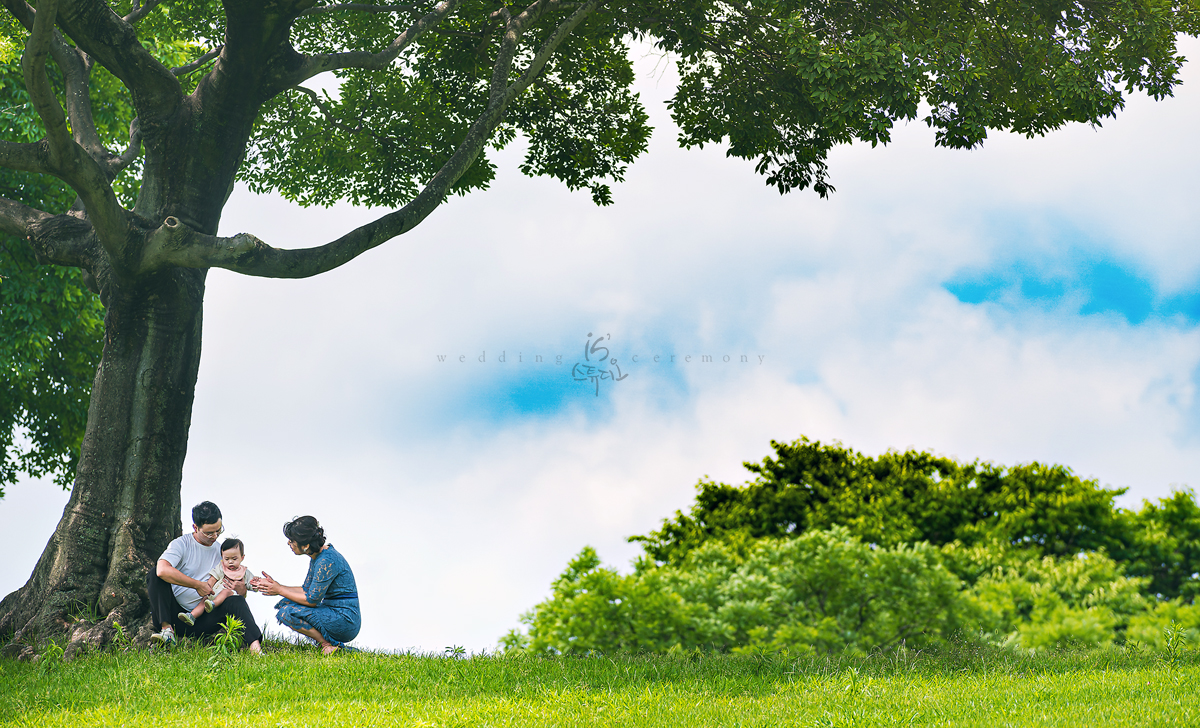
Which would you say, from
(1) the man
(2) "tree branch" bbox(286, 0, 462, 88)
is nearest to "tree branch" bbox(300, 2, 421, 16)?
(2) "tree branch" bbox(286, 0, 462, 88)

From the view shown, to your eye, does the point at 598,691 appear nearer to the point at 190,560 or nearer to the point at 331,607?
the point at 331,607

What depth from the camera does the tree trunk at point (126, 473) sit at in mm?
10375

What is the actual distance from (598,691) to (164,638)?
4995 mm

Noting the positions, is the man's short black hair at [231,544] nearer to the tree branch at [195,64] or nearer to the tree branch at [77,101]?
the tree branch at [77,101]

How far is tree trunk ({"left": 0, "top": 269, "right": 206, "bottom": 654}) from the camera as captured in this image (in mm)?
10375

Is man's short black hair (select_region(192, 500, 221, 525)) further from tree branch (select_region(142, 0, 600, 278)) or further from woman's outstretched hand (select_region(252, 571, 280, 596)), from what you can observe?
tree branch (select_region(142, 0, 600, 278))

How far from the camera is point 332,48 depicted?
15.2 meters

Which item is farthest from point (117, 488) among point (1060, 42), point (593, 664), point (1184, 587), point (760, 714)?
point (1184, 587)

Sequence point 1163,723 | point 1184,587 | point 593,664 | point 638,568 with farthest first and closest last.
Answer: point 638,568 → point 1184,587 → point 593,664 → point 1163,723

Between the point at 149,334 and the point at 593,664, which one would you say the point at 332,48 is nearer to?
the point at 149,334

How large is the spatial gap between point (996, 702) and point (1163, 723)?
1.16 m

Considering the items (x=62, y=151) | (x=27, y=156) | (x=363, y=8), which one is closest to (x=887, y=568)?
(x=363, y=8)

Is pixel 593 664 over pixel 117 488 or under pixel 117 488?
under

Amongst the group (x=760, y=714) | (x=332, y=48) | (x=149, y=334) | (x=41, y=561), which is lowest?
(x=760, y=714)
